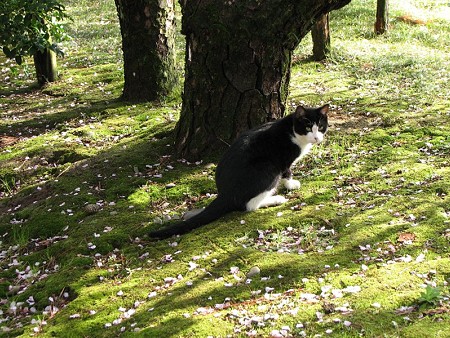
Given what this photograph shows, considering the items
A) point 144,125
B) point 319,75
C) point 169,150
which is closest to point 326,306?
point 169,150

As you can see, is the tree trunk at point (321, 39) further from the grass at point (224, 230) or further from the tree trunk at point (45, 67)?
the tree trunk at point (45, 67)

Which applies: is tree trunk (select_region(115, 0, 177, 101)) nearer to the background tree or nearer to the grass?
the grass

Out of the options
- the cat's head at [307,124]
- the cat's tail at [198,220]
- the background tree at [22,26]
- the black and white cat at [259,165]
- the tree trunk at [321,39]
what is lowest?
the cat's tail at [198,220]

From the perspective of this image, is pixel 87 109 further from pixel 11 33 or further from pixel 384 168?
pixel 384 168

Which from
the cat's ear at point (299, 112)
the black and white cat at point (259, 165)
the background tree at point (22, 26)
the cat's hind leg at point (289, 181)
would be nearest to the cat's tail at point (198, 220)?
the black and white cat at point (259, 165)

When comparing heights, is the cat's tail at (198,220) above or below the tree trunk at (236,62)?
below

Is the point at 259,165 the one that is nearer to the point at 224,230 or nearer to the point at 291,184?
the point at 291,184

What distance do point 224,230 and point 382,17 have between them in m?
12.3

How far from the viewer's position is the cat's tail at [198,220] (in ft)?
18.4

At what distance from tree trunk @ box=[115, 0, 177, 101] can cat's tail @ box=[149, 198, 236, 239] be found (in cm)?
489

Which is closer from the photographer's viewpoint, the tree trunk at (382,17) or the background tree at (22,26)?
the background tree at (22,26)

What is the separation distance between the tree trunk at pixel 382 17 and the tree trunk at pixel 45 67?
9.88 m

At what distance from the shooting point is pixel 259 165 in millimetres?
6078

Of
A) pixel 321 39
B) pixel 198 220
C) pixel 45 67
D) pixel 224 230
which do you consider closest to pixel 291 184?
pixel 224 230
